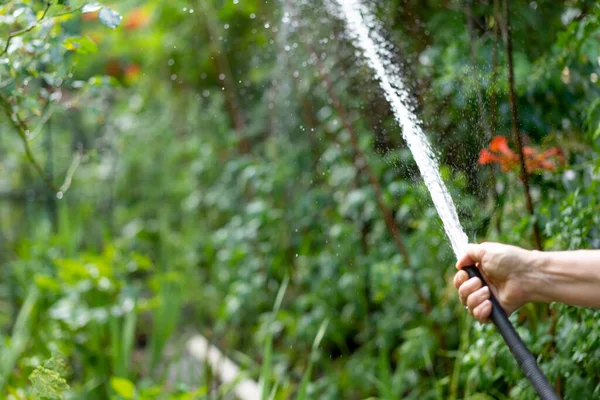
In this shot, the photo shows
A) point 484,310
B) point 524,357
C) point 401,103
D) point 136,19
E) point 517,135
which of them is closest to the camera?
point 524,357

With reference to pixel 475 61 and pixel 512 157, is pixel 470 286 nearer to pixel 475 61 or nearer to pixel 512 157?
pixel 512 157

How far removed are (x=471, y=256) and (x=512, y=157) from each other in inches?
23.1

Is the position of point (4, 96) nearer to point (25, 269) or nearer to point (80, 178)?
point (25, 269)

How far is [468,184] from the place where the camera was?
172 cm

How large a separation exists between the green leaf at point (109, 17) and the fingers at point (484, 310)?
98 centimetres

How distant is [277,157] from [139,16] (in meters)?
1.68

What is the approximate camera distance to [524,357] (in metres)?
1.10

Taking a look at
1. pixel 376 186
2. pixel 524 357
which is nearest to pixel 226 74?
pixel 376 186

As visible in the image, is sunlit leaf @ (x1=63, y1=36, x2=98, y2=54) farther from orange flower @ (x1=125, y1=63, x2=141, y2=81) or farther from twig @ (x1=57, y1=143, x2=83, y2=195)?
orange flower @ (x1=125, y1=63, x2=141, y2=81)

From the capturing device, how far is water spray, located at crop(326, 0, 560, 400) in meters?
1.10

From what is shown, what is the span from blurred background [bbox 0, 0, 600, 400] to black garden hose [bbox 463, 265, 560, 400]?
415 mm

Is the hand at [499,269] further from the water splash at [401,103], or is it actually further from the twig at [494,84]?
the twig at [494,84]

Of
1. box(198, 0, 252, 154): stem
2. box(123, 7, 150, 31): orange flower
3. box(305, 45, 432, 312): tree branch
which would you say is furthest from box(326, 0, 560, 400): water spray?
box(123, 7, 150, 31): orange flower

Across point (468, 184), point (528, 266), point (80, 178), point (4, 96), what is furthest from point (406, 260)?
point (80, 178)
